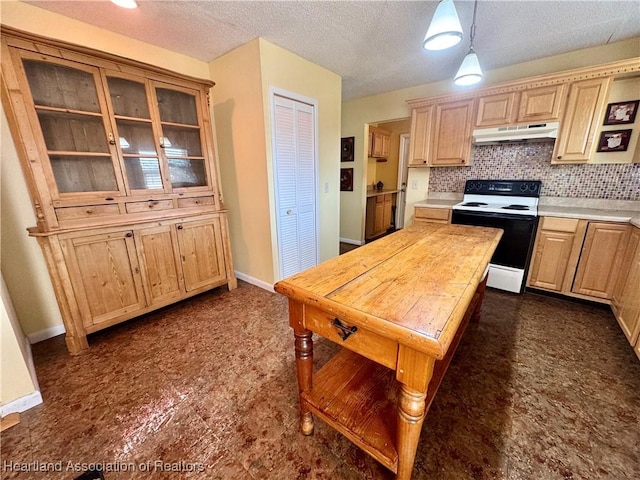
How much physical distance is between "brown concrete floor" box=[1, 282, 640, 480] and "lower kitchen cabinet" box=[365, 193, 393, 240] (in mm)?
2982

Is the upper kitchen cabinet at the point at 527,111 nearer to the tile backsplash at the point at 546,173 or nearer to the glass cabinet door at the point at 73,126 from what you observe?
the tile backsplash at the point at 546,173

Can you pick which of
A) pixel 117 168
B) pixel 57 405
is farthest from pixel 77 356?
pixel 117 168

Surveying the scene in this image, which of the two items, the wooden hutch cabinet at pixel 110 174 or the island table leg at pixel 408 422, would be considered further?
the wooden hutch cabinet at pixel 110 174

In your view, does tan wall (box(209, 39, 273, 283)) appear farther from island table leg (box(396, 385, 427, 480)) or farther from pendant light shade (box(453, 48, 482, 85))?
island table leg (box(396, 385, 427, 480))

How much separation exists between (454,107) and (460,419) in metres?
3.21

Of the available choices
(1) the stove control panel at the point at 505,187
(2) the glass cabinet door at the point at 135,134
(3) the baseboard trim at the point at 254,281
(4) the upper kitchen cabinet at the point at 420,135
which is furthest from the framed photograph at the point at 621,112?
(2) the glass cabinet door at the point at 135,134

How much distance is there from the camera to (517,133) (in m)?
2.65

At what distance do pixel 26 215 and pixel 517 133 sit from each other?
450 centimetres

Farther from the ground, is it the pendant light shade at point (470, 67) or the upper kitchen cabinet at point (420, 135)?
the pendant light shade at point (470, 67)

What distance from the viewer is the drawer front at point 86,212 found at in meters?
1.80

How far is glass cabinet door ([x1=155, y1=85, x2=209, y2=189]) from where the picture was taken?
93.7 inches

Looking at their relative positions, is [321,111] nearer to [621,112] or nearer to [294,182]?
[294,182]

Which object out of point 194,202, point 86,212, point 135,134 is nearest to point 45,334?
point 86,212

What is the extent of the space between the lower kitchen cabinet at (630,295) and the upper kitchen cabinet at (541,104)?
132cm
